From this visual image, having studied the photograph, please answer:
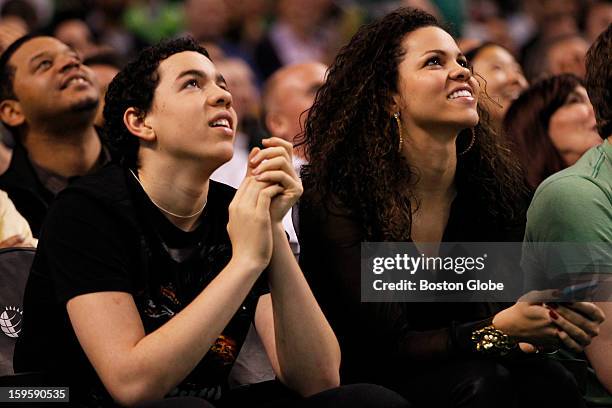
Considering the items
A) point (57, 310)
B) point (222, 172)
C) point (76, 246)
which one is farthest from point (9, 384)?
point (222, 172)

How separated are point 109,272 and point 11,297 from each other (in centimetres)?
50

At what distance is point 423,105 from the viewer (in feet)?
8.87

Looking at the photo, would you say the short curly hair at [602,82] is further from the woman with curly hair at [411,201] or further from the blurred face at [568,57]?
the blurred face at [568,57]

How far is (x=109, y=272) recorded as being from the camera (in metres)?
2.14

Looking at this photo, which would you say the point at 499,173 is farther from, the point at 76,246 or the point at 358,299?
the point at 76,246

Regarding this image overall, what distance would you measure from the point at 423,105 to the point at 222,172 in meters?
1.62

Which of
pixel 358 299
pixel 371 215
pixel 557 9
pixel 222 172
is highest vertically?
pixel 557 9

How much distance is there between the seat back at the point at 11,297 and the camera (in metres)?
2.50

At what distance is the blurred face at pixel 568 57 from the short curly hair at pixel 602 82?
2.39m

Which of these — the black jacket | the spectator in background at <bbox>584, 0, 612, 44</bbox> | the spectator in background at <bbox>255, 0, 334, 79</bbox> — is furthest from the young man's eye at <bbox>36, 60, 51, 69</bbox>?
the spectator in background at <bbox>584, 0, 612, 44</bbox>

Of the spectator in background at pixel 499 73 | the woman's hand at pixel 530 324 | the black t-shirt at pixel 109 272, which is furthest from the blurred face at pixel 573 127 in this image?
the black t-shirt at pixel 109 272

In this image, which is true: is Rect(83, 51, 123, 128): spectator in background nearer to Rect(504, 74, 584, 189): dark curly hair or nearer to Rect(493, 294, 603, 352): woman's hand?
Rect(504, 74, 584, 189): dark curly hair

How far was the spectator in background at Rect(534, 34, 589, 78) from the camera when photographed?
16.6ft

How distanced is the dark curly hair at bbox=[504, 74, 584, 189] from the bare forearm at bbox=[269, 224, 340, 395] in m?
1.43
